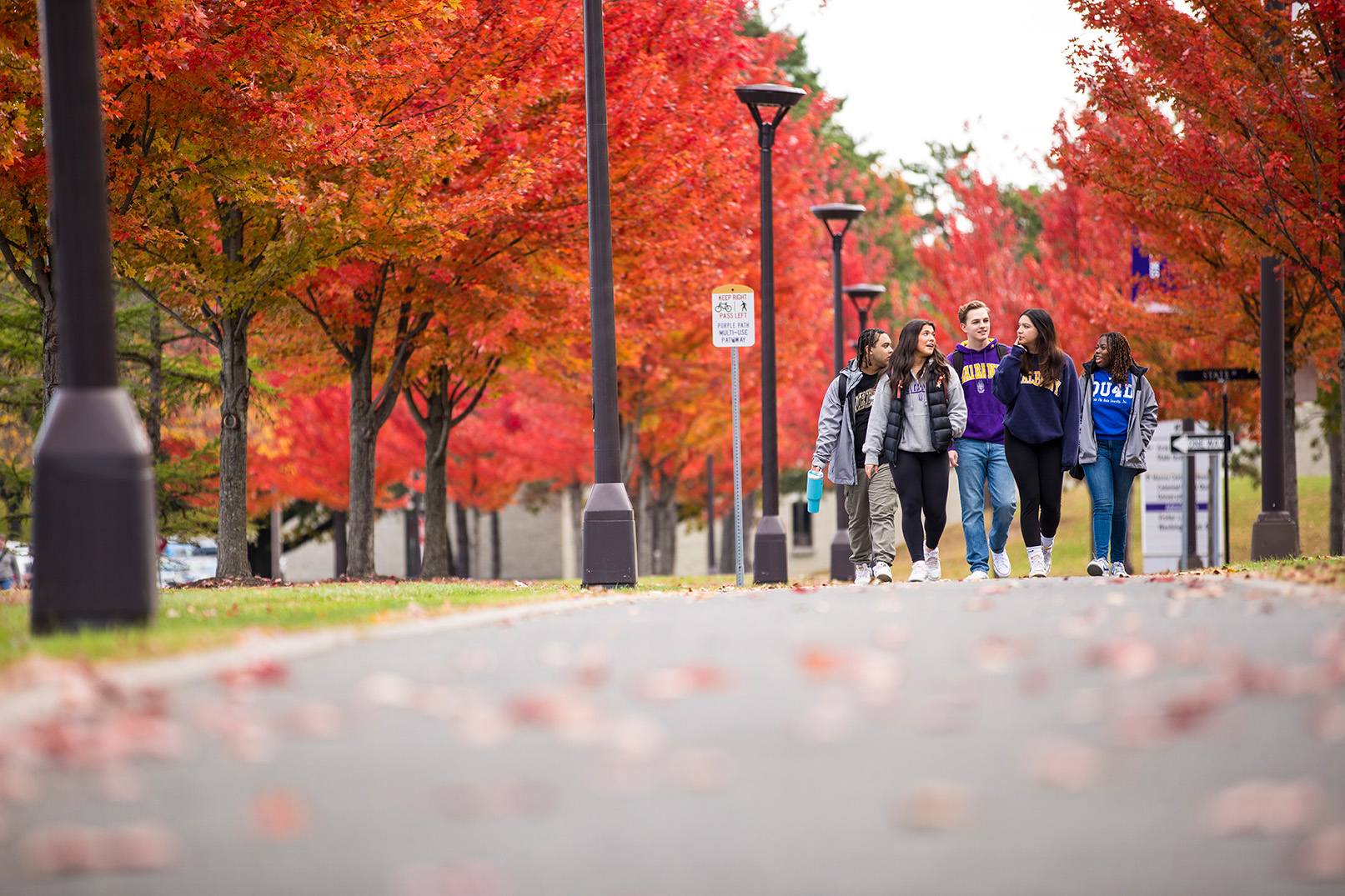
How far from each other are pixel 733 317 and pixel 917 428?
11.1ft

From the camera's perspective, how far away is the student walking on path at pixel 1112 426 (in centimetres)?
1045

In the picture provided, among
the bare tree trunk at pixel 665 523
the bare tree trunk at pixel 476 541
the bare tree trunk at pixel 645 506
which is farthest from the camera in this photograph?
the bare tree trunk at pixel 476 541

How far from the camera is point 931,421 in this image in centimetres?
1016

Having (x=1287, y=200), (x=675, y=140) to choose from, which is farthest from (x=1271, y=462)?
(x=675, y=140)

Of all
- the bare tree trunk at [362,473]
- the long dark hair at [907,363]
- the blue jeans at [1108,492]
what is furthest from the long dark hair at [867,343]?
the bare tree trunk at [362,473]

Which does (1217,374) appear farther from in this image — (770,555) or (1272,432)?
(770,555)

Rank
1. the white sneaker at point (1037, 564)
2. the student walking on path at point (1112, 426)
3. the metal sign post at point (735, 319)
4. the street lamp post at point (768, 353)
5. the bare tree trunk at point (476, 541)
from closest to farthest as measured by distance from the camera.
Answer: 1. the white sneaker at point (1037, 564)
2. the student walking on path at point (1112, 426)
3. the metal sign post at point (735, 319)
4. the street lamp post at point (768, 353)
5. the bare tree trunk at point (476, 541)

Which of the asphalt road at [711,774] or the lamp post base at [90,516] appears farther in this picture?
the lamp post base at [90,516]

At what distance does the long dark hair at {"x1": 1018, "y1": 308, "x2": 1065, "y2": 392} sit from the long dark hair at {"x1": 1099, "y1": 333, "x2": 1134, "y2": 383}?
1.66ft

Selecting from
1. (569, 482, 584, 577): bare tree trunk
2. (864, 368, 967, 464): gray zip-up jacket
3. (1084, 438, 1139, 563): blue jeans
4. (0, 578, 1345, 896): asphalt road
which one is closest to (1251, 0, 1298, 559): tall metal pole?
(1084, 438, 1139, 563): blue jeans

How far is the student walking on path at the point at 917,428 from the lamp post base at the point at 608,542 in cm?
215

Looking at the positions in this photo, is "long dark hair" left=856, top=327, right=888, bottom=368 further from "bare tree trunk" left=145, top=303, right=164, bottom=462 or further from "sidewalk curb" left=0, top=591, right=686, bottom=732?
"bare tree trunk" left=145, top=303, right=164, bottom=462

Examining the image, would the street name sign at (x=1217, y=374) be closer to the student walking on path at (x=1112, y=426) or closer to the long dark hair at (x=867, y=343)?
the student walking on path at (x=1112, y=426)

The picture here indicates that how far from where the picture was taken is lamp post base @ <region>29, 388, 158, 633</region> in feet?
19.5
